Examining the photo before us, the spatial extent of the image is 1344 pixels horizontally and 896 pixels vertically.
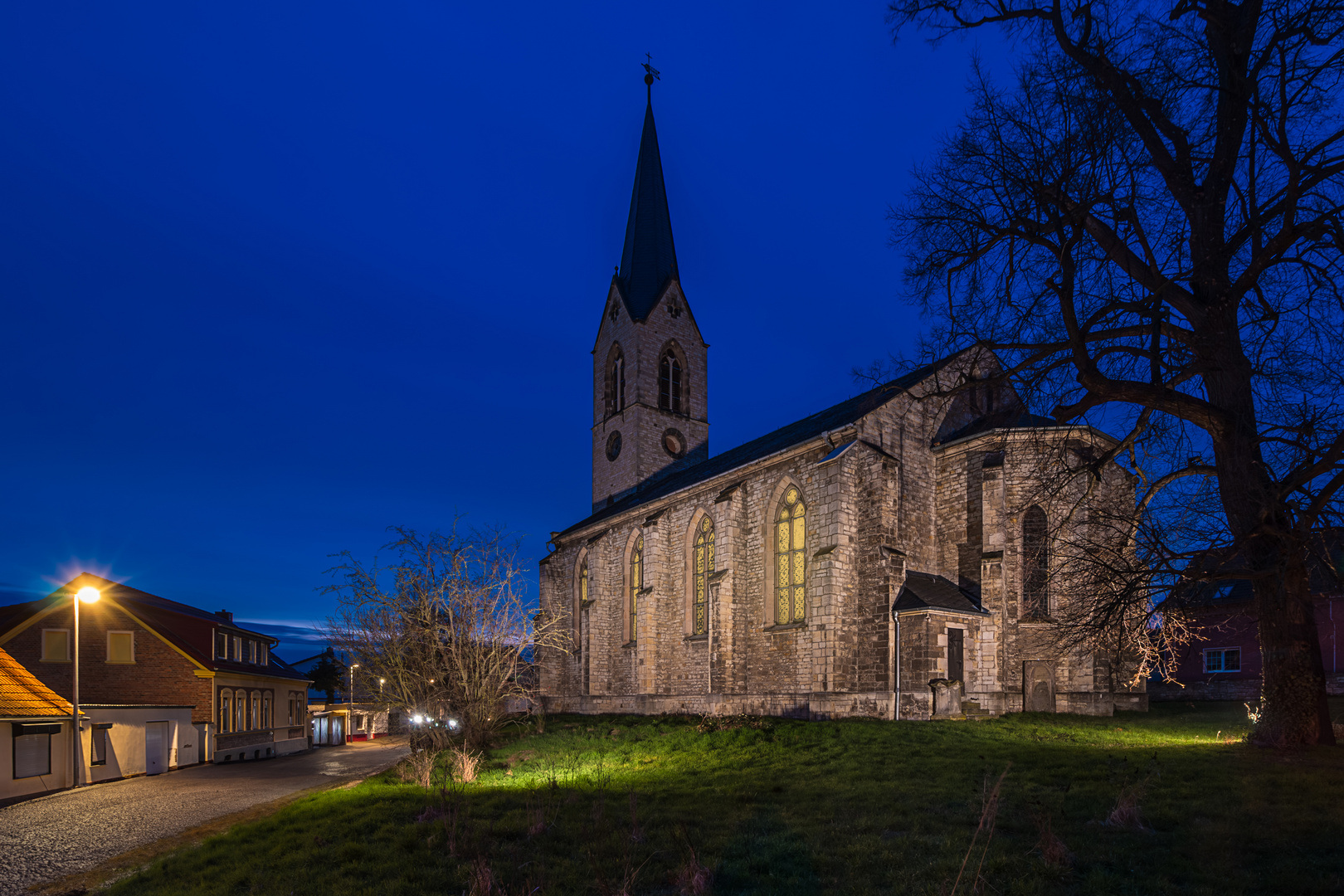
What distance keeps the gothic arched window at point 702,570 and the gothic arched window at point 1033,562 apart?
32.4 feet

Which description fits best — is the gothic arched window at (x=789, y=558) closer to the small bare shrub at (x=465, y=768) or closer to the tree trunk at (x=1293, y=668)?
the small bare shrub at (x=465, y=768)

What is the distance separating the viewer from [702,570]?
93.6 feet

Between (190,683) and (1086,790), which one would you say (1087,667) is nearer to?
(1086,790)

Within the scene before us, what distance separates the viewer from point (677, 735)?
19797 mm

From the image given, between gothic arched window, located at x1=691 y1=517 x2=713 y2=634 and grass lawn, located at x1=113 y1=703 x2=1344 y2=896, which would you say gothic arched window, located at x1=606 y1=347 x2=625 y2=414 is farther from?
grass lawn, located at x1=113 y1=703 x2=1344 y2=896

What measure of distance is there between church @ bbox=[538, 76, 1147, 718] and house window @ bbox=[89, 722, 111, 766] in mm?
16074

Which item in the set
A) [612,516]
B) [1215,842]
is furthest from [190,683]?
[1215,842]

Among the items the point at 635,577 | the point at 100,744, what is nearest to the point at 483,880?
the point at 100,744

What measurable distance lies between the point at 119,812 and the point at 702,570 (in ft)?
58.1

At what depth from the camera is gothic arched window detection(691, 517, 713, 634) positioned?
2788cm

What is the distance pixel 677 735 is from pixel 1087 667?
1134 centimetres

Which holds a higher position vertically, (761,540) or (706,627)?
(761,540)

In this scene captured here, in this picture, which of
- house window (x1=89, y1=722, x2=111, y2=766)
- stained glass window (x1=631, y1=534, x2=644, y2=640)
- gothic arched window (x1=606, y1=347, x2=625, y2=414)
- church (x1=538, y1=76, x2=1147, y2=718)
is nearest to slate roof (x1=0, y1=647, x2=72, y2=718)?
house window (x1=89, y1=722, x2=111, y2=766)

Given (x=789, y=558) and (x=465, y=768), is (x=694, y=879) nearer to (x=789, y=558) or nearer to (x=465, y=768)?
(x=465, y=768)
